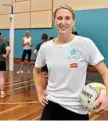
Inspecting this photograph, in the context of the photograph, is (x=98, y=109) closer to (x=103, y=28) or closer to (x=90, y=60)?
(x=90, y=60)

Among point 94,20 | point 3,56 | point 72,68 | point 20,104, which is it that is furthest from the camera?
point 94,20

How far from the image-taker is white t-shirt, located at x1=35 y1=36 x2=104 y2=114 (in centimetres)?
212

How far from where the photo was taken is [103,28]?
39.1ft

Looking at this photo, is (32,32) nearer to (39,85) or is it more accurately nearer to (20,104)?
(20,104)

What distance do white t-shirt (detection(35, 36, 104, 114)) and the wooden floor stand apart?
2.67m

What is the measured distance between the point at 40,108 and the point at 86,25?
7.58m

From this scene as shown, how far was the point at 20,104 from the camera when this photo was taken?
5734mm

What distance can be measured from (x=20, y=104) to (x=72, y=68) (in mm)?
3803

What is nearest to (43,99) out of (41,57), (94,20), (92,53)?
(41,57)

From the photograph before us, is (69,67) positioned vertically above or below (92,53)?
below

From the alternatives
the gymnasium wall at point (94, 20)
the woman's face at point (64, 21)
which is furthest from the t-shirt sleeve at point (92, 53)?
the gymnasium wall at point (94, 20)

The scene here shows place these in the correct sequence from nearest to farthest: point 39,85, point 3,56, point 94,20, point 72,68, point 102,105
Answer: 1. point 102,105
2. point 72,68
3. point 39,85
4. point 3,56
5. point 94,20

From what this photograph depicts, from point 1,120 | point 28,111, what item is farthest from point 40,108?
point 1,120

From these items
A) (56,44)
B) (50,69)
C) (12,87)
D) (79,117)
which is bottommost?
(12,87)
